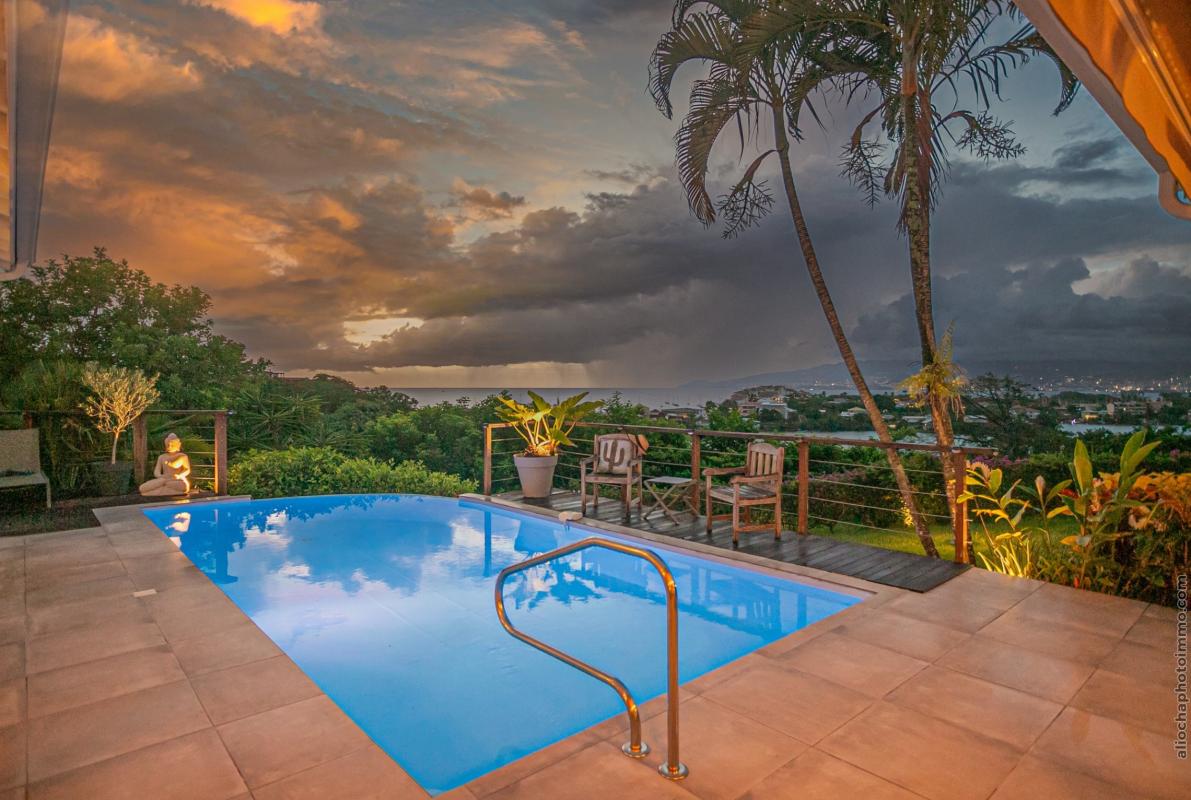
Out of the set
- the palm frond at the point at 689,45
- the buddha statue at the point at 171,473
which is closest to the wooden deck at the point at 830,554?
the palm frond at the point at 689,45

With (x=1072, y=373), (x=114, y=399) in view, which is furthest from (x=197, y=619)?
(x=1072, y=373)

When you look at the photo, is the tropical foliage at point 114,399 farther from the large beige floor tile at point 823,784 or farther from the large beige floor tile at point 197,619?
the large beige floor tile at point 823,784

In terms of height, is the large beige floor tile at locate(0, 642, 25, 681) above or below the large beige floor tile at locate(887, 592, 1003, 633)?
below

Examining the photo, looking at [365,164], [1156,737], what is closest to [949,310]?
[365,164]

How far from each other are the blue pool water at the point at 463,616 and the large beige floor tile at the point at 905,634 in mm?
582

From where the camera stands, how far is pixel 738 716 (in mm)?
2900

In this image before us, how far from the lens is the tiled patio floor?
2387mm

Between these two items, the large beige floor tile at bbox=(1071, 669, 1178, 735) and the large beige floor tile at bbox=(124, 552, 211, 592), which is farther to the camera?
the large beige floor tile at bbox=(124, 552, 211, 592)

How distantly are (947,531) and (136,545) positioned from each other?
10.7 meters

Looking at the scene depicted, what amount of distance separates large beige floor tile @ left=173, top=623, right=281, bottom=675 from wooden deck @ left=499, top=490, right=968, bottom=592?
3.75 m

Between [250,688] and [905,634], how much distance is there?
364 cm

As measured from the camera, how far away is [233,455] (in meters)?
11.2

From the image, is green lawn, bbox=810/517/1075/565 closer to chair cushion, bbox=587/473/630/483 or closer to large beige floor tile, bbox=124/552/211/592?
chair cushion, bbox=587/473/630/483

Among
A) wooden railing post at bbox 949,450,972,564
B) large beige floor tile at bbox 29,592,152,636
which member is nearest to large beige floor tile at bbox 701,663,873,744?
wooden railing post at bbox 949,450,972,564
